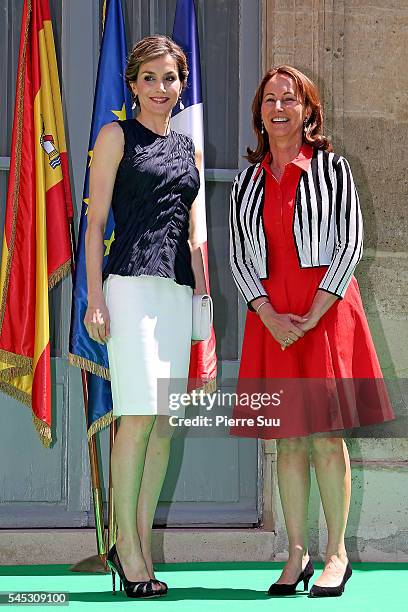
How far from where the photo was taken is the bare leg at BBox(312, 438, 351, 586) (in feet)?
12.3

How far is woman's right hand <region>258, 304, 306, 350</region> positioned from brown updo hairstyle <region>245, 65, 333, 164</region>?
2.10 ft

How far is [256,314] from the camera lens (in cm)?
391

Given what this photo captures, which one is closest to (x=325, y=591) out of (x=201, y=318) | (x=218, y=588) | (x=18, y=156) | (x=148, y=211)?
(x=218, y=588)

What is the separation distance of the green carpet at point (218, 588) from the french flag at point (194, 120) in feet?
2.66

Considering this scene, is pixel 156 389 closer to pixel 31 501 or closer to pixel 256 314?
pixel 256 314

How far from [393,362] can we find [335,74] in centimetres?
141

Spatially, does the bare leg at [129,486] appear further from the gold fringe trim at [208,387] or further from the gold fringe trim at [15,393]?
the gold fringe trim at [15,393]

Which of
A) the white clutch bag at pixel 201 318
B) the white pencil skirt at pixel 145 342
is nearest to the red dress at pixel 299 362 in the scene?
the white clutch bag at pixel 201 318

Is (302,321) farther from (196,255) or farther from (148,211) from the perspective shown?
(148,211)

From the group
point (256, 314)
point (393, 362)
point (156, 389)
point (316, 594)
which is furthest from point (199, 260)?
point (393, 362)

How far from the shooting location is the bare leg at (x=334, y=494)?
3.76 m

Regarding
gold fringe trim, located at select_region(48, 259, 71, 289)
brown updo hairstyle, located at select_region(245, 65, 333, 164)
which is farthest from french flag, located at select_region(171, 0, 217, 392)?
gold fringe trim, located at select_region(48, 259, 71, 289)

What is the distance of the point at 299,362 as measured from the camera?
3836mm

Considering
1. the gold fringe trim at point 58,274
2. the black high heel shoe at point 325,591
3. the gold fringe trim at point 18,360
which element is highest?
the gold fringe trim at point 58,274
